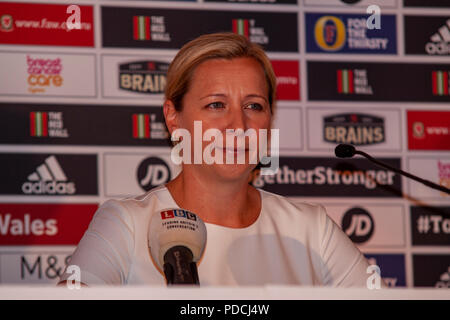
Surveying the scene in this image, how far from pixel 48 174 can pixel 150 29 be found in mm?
917

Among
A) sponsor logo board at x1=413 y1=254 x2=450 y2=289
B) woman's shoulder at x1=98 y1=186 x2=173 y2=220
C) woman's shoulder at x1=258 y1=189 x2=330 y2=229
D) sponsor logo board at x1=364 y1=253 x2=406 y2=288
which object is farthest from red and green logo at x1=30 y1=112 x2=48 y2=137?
sponsor logo board at x1=413 y1=254 x2=450 y2=289

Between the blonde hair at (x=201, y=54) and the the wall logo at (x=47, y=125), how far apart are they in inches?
36.7

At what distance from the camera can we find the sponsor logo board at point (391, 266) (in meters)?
3.52

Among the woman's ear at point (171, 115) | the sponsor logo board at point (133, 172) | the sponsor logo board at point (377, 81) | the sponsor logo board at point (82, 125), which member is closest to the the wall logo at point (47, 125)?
the sponsor logo board at point (82, 125)

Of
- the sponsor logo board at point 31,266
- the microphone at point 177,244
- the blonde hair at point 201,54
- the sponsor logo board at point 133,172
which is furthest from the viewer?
the sponsor logo board at point 133,172

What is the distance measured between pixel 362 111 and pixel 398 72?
32 cm

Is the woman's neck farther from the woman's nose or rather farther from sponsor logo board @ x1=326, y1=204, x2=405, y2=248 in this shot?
sponsor logo board @ x1=326, y1=204, x2=405, y2=248

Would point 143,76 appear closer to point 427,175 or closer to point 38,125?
point 38,125

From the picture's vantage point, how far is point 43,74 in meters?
3.28

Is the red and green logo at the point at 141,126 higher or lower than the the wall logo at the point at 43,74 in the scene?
lower

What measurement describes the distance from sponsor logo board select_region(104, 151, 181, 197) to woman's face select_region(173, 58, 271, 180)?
0.89m

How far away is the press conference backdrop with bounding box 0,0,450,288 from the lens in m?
3.24

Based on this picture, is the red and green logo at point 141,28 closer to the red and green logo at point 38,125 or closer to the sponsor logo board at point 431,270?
the red and green logo at point 38,125
